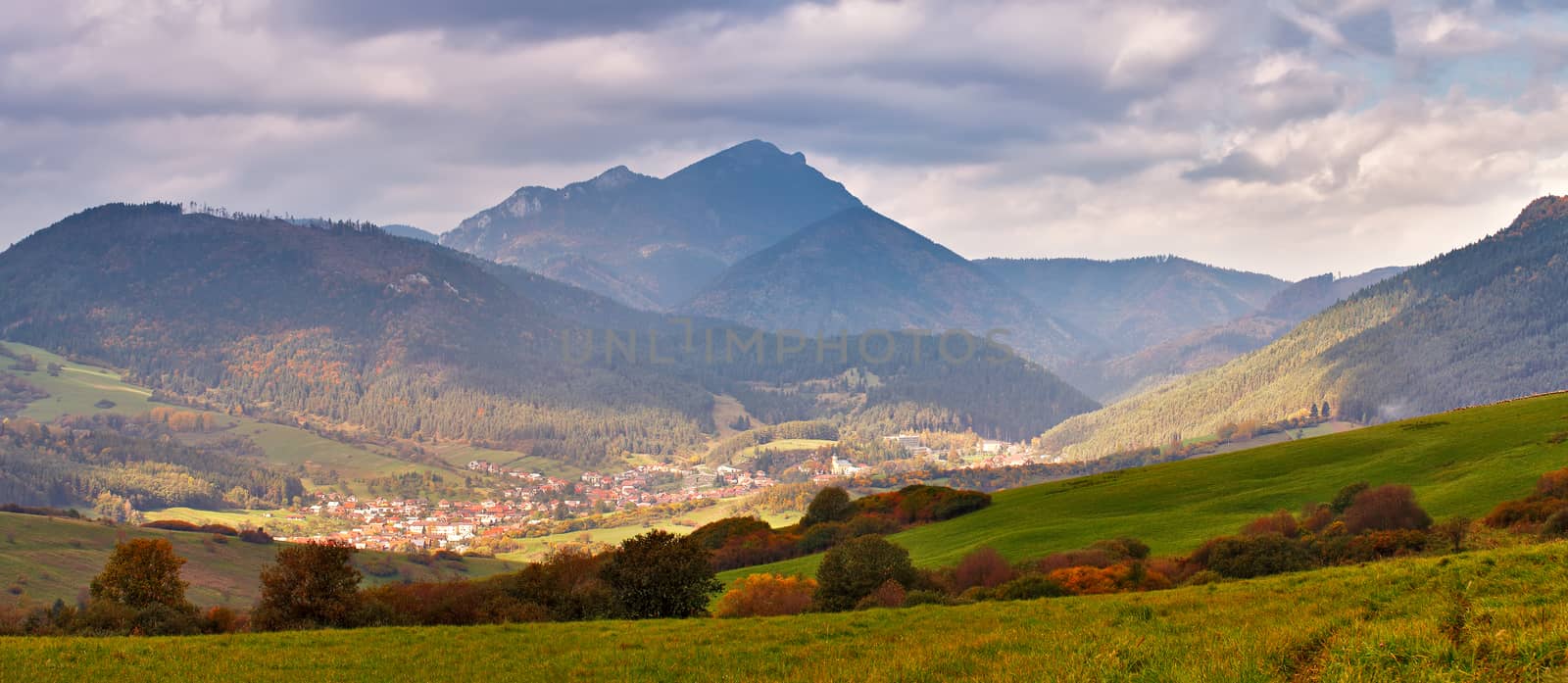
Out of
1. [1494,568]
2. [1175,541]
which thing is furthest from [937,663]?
[1175,541]

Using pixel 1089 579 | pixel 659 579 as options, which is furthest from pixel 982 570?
pixel 659 579

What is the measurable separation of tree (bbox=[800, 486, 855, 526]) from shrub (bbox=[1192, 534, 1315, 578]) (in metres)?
76.2

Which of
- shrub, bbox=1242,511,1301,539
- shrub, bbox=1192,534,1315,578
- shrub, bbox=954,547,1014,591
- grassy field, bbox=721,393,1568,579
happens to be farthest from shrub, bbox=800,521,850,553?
shrub, bbox=1192,534,1315,578

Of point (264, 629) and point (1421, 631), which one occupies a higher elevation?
point (1421, 631)

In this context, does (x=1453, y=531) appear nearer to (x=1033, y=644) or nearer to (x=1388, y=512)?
(x=1388, y=512)

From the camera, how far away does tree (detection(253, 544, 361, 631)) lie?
4094 cm

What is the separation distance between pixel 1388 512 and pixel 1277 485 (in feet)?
64.2

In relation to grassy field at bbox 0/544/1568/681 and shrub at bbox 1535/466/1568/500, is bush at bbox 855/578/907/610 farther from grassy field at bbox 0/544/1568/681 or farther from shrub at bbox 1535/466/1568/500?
shrub at bbox 1535/466/1568/500

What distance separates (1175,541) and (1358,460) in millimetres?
21858

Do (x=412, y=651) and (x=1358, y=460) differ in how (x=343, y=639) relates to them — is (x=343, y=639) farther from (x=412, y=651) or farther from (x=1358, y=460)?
(x=1358, y=460)

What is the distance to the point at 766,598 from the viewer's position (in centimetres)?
5216

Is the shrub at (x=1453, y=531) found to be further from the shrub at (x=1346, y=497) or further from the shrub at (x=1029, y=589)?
the shrub at (x=1029, y=589)

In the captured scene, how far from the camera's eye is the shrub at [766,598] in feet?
158

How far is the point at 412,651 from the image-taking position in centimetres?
2475
